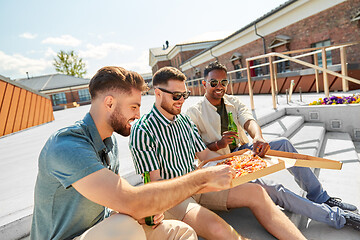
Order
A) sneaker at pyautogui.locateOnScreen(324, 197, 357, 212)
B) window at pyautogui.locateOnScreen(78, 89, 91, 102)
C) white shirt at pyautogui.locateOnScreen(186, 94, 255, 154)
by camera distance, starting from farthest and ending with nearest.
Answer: window at pyautogui.locateOnScreen(78, 89, 91, 102) → white shirt at pyautogui.locateOnScreen(186, 94, 255, 154) → sneaker at pyautogui.locateOnScreen(324, 197, 357, 212)

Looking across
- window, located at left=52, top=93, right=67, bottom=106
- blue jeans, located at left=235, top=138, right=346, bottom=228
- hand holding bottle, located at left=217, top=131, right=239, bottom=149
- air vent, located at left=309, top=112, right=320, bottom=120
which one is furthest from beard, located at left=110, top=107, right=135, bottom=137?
window, located at left=52, top=93, right=67, bottom=106

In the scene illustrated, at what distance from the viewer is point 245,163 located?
6.42ft

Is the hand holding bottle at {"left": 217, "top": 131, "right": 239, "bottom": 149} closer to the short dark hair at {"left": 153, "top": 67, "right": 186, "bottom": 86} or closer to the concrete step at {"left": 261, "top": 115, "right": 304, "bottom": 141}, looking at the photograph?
the short dark hair at {"left": 153, "top": 67, "right": 186, "bottom": 86}

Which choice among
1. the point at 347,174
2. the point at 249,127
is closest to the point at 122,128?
the point at 249,127

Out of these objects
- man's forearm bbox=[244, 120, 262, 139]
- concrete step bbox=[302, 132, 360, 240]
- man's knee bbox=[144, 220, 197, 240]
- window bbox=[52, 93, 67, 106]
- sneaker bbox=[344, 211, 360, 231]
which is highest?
window bbox=[52, 93, 67, 106]

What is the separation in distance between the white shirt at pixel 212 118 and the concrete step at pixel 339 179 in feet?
3.72

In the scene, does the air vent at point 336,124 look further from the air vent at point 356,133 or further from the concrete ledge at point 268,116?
the concrete ledge at point 268,116

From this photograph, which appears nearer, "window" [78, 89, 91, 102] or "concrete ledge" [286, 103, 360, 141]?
"concrete ledge" [286, 103, 360, 141]

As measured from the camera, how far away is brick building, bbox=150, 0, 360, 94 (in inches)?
403

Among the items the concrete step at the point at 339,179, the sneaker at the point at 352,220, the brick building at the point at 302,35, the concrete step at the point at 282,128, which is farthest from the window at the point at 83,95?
the sneaker at the point at 352,220

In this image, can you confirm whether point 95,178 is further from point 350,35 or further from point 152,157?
point 350,35

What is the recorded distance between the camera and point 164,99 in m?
2.27

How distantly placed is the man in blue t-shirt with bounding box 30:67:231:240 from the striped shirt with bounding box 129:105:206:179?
48 cm

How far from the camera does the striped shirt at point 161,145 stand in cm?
191
